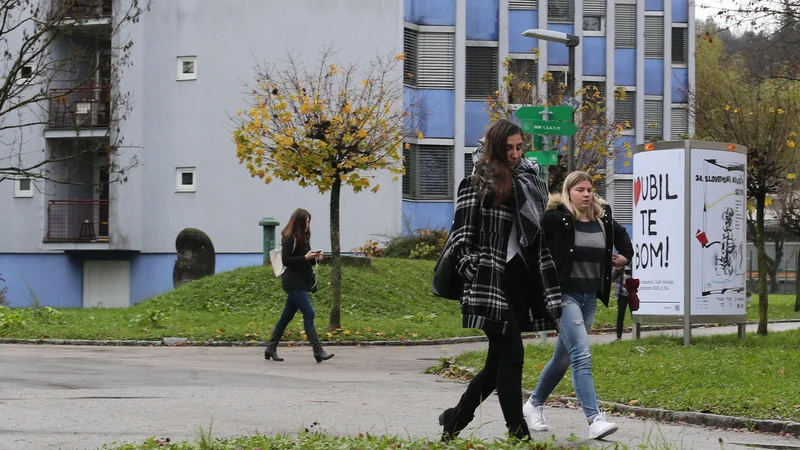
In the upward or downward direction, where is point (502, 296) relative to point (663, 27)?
downward

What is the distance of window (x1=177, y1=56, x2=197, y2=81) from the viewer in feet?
130

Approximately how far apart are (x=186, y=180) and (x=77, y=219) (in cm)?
388

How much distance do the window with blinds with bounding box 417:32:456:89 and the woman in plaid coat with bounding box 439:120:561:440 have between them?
108ft

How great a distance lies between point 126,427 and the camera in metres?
9.54

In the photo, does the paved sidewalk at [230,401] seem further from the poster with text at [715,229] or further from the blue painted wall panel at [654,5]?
the blue painted wall panel at [654,5]

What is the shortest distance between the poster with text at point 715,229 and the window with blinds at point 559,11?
27.5 meters

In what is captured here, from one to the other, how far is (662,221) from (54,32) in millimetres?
16686

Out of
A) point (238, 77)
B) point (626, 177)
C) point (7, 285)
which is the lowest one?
point (7, 285)

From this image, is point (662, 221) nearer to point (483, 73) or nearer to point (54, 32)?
point (54, 32)

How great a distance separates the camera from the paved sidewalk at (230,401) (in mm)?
9383

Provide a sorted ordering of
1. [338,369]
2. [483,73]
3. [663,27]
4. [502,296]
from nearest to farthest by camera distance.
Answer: [502,296], [338,369], [483,73], [663,27]

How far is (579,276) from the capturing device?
29.9 ft

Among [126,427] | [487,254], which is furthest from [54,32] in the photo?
[487,254]

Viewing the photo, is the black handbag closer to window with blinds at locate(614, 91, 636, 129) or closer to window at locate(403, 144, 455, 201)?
window at locate(403, 144, 455, 201)
